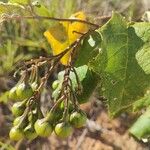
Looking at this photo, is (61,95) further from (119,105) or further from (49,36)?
(49,36)

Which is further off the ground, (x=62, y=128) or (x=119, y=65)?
(x=119, y=65)

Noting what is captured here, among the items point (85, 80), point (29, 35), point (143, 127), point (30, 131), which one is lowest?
point (29, 35)

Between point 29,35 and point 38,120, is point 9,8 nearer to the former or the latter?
point 38,120

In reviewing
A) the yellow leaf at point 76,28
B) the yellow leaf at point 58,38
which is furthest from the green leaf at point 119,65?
the yellow leaf at point 58,38

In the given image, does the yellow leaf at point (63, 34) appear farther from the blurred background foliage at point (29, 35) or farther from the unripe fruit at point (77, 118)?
the blurred background foliage at point (29, 35)

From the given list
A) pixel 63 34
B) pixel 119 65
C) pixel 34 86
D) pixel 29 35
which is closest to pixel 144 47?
pixel 119 65

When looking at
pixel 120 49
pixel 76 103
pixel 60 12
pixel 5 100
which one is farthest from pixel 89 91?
pixel 60 12

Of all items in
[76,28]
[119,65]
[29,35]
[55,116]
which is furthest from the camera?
[29,35]
